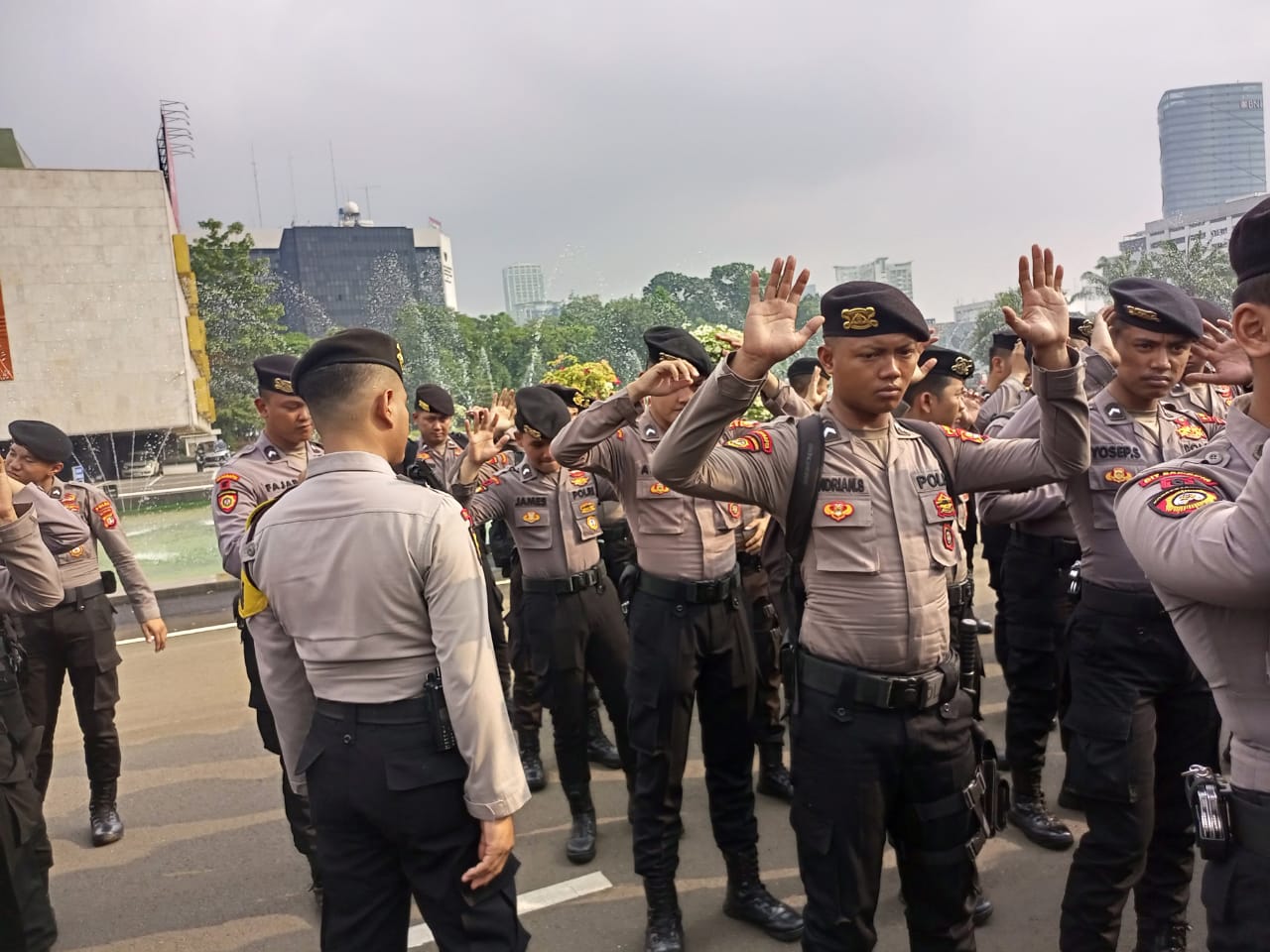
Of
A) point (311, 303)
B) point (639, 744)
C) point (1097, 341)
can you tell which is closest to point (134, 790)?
point (639, 744)

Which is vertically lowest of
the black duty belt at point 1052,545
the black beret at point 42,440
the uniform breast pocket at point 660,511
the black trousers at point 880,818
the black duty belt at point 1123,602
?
the black trousers at point 880,818

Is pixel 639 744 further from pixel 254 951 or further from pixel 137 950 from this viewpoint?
pixel 137 950

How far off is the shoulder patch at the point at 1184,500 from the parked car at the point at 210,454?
3560 cm

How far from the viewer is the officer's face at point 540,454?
482 centimetres

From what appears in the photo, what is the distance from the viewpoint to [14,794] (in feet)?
9.75

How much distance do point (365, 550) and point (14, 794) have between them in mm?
1839

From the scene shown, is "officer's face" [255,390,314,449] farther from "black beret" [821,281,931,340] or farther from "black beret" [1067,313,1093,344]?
"black beret" [1067,313,1093,344]

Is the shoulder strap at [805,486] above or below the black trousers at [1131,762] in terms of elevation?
above

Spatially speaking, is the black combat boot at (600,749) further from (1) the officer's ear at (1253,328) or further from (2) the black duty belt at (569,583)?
(1) the officer's ear at (1253,328)

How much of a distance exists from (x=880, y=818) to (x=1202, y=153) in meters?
163

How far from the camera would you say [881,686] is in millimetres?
2506

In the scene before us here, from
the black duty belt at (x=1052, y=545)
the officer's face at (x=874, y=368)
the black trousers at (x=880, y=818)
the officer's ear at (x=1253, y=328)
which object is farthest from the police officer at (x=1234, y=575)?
the black duty belt at (x=1052, y=545)

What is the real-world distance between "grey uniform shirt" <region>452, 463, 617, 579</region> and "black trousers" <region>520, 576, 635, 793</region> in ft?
0.58

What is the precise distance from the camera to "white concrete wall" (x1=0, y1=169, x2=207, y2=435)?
28.8 meters
